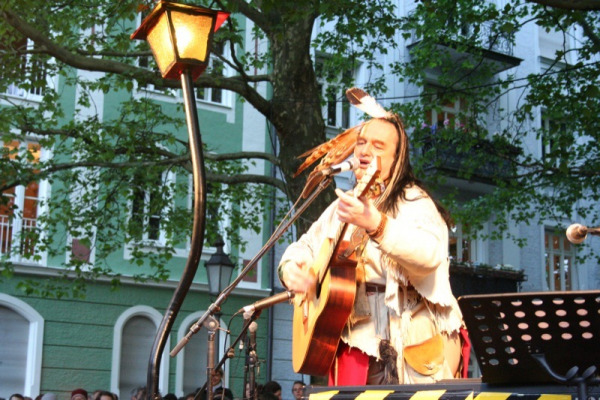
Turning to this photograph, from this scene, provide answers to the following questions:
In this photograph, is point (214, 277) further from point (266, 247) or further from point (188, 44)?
point (266, 247)

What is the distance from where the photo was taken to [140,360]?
59.3ft

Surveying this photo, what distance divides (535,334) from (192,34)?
2803 millimetres

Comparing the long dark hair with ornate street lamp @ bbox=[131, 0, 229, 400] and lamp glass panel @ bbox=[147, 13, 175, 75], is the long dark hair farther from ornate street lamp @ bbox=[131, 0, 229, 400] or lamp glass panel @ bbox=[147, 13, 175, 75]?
lamp glass panel @ bbox=[147, 13, 175, 75]

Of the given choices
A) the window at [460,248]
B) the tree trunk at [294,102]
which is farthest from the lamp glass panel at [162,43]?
the window at [460,248]

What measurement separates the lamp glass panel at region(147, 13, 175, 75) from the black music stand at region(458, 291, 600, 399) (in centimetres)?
265

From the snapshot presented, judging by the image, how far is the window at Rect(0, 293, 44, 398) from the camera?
1648 cm

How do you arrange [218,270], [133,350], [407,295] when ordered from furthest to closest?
[133,350] < [218,270] < [407,295]

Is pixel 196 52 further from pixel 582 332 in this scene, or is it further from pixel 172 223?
pixel 172 223

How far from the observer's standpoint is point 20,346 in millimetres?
16734

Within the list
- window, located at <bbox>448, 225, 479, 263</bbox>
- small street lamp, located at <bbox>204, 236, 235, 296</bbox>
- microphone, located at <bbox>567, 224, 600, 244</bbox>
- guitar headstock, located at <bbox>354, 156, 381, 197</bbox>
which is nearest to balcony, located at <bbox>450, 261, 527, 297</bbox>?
window, located at <bbox>448, 225, 479, 263</bbox>

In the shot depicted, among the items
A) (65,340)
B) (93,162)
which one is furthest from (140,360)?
(93,162)

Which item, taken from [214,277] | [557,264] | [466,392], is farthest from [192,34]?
[557,264]

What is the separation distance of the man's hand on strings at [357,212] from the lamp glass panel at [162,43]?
1807mm

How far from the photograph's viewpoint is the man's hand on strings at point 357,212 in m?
3.53
